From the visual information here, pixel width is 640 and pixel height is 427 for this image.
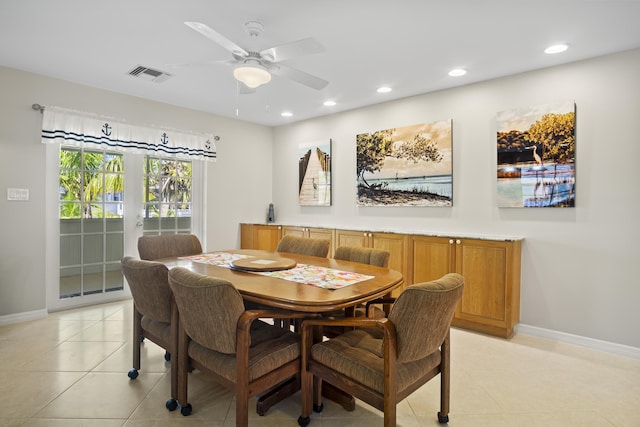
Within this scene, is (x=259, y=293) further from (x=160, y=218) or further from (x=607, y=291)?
(x=160, y=218)

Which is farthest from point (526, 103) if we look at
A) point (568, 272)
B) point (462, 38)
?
point (568, 272)

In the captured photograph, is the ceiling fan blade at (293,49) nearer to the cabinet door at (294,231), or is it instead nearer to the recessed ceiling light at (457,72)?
the recessed ceiling light at (457,72)

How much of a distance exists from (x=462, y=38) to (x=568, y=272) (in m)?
2.24

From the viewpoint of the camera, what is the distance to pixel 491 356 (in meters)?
2.77

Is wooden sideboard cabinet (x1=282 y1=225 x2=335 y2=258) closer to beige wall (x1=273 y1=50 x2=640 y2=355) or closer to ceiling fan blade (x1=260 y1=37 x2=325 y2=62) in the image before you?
beige wall (x1=273 y1=50 x2=640 y2=355)

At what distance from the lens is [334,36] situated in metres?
2.64

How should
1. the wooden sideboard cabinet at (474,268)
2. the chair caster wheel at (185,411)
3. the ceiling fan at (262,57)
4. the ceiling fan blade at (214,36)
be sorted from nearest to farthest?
the ceiling fan blade at (214,36)
the chair caster wheel at (185,411)
the ceiling fan at (262,57)
the wooden sideboard cabinet at (474,268)

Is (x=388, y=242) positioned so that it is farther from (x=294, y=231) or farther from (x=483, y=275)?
(x=294, y=231)

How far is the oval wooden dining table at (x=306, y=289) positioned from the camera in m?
1.68

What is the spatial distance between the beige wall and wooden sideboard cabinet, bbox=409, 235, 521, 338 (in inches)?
10.7

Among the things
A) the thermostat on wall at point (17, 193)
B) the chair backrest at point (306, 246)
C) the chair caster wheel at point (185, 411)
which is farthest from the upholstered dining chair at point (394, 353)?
the thermostat on wall at point (17, 193)

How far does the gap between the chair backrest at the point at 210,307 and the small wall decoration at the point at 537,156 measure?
2.89 meters

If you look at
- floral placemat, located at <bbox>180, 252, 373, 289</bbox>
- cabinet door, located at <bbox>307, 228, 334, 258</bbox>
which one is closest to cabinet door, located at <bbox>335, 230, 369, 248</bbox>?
cabinet door, located at <bbox>307, 228, 334, 258</bbox>

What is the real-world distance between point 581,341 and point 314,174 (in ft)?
11.8
